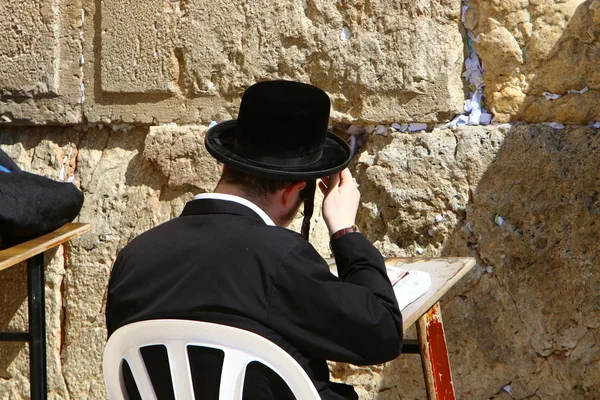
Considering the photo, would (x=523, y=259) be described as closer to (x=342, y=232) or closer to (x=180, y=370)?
(x=342, y=232)

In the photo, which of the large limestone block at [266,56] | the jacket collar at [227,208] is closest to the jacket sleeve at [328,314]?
the jacket collar at [227,208]

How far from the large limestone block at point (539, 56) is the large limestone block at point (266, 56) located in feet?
0.38

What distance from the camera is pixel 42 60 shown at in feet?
11.5

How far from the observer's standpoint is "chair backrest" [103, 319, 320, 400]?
184 cm

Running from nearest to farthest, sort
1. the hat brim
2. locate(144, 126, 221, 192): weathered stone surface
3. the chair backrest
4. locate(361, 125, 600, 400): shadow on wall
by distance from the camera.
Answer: the chair backrest, the hat brim, locate(361, 125, 600, 400): shadow on wall, locate(144, 126, 221, 192): weathered stone surface

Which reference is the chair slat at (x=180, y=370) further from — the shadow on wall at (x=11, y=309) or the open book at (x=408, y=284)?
the shadow on wall at (x=11, y=309)

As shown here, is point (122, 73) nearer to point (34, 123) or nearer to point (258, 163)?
point (34, 123)

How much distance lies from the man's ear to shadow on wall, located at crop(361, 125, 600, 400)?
1.02m

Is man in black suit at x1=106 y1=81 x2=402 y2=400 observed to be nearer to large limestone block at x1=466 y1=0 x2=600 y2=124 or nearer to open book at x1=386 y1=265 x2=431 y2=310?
open book at x1=386 y1=265 x2=431 y2=310

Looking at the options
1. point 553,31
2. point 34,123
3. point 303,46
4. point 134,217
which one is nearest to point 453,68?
point 553,31

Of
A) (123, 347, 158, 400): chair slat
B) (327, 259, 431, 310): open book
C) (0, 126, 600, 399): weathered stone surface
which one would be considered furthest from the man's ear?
(0, 126, 600, 399): weathered stone surface

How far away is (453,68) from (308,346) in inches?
57.4

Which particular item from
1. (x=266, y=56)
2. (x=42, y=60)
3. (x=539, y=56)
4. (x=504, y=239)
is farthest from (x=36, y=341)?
(x=539, y=56)

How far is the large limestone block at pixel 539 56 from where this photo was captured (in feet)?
9.45
